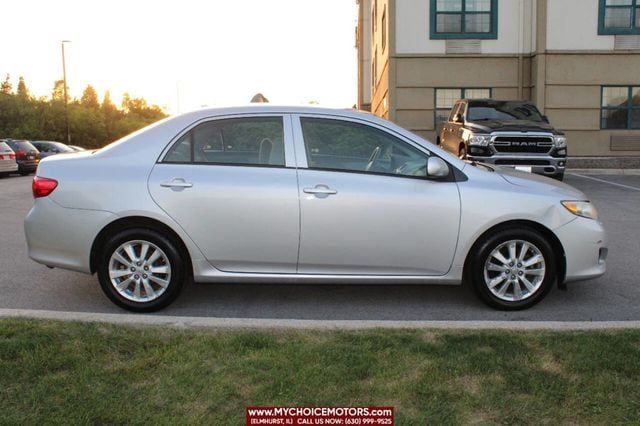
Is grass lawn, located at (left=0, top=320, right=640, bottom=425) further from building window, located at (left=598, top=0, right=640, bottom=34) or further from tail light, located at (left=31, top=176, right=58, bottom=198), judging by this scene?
building window, located at (left=598, top=0, right=640, bottom=34)

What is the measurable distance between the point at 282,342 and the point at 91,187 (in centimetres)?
213

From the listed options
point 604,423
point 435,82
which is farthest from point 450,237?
point 435,82

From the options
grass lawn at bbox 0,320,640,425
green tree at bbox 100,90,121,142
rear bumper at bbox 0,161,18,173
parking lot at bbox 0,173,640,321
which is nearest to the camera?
grass lawn at bbox 0,320,640,425

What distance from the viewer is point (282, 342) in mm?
4199

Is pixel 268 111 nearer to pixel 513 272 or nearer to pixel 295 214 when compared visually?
pixel 295 214

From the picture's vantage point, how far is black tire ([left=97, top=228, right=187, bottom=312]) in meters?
5.16

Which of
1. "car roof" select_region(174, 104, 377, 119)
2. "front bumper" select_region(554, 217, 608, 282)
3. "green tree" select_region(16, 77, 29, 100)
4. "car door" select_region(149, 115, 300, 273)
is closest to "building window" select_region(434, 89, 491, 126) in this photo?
"front bumper" select_region(554, 217, 608, 282)

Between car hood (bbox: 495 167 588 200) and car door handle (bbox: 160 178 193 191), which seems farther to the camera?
car hood (bbox: 495 167 588 200)

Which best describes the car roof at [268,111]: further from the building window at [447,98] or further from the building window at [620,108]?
the building window at [620,108]

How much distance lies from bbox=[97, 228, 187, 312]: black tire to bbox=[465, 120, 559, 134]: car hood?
960cm

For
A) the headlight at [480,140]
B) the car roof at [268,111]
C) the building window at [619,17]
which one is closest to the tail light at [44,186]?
the car roof at [268,111]

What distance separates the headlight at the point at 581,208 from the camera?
532 cm

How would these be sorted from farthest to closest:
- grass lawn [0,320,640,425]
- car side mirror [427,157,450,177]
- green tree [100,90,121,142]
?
green tree [100,90,121,142] → car side mirror [427,157,450,177] → grass lawn [0,320,640,425]

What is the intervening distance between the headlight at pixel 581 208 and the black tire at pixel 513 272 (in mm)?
340
